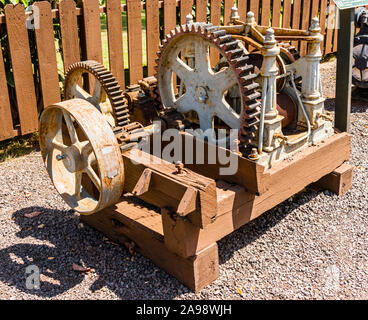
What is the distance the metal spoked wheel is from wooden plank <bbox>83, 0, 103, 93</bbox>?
81.1 inches

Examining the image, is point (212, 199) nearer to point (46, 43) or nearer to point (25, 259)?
point (25, 259)

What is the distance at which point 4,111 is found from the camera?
5.53m

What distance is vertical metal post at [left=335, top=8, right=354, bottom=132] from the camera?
15.3ft

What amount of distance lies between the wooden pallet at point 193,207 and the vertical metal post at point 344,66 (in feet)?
2.15

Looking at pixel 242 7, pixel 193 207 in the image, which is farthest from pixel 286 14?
pixel 193 207

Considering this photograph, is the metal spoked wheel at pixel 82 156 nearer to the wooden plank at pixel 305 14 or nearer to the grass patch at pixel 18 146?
the grass patch at pixel 18 146

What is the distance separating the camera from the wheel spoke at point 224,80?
3737 mm

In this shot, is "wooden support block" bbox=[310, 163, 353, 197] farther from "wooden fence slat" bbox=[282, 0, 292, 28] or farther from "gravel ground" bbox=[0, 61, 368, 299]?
"wooden fence slat" bbox=[282, 0, 292, 28]

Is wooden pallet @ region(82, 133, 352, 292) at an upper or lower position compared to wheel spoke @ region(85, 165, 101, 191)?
lower

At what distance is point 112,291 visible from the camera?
348 cm

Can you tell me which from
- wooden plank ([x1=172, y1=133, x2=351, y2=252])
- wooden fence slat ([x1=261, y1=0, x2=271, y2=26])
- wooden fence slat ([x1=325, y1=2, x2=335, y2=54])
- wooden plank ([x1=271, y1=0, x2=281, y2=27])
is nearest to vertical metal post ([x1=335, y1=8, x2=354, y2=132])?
wooden plank ([x1=172, y1=133, x2=351, y2=252])

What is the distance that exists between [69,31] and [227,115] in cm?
268

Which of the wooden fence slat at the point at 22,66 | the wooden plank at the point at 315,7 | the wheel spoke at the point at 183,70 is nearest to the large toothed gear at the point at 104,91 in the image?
the wheel spoke at the point at 183,70

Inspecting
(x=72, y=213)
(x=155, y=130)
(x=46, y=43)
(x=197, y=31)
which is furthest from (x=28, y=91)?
(x=197, y=31)
